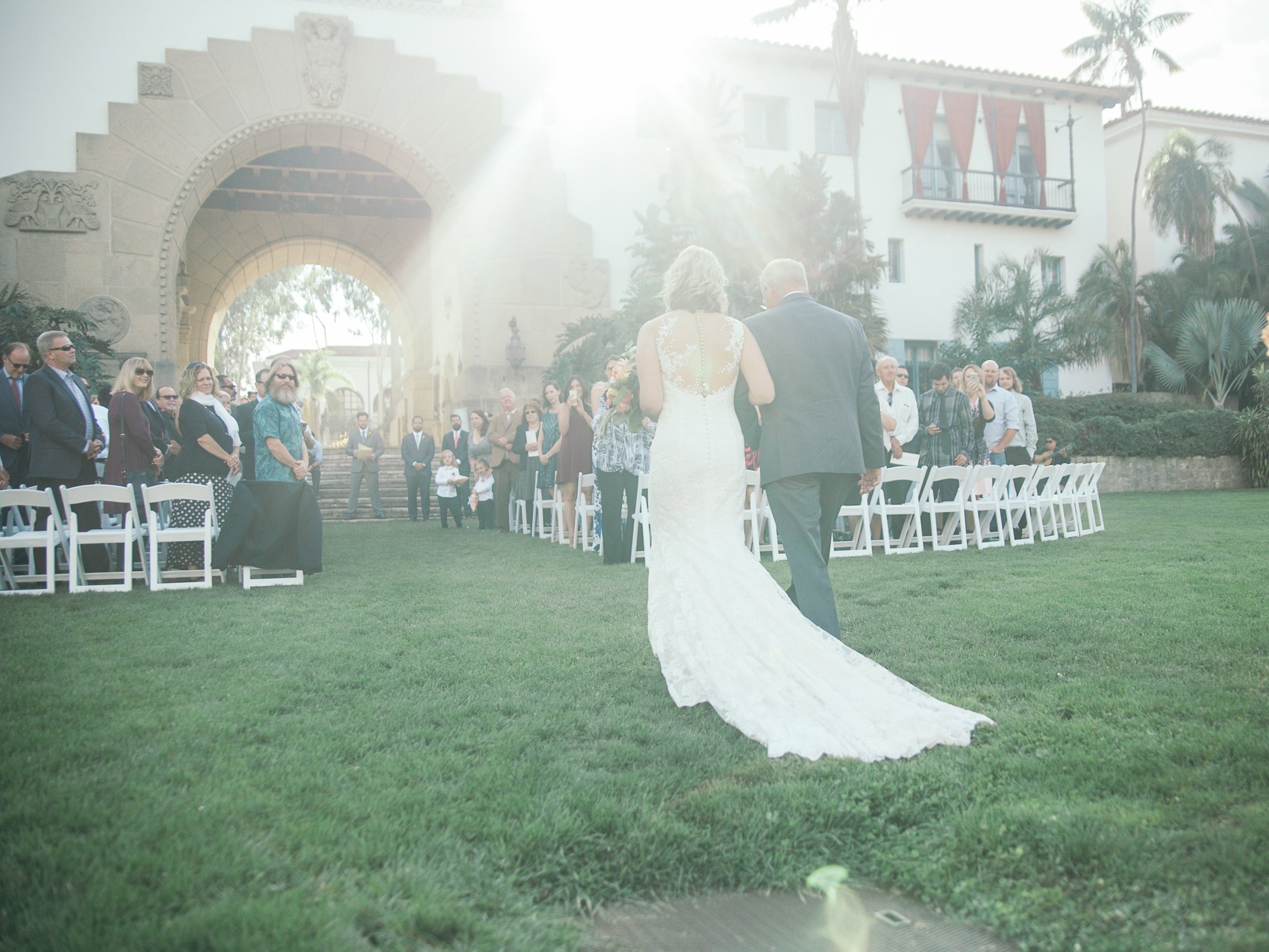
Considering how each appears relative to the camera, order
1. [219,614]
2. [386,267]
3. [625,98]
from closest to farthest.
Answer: [219,614] < [625,98] < [386,267]

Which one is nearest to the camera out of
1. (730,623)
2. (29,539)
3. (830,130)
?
(730,623)

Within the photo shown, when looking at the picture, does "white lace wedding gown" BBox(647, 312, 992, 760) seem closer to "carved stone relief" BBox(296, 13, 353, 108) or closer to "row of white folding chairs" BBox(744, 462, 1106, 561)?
"row of white folding chairs" BBox(744, 462, 1106, 561)

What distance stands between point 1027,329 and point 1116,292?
5.67m

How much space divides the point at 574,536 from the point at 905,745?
25.5 feet

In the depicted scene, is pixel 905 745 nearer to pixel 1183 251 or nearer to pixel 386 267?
pixel 386 267

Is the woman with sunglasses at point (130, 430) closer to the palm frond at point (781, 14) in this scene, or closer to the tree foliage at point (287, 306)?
the palm frond at point (781, 14)

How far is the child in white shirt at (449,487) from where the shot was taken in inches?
567

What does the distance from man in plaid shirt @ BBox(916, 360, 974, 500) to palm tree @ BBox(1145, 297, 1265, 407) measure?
19.3 metres

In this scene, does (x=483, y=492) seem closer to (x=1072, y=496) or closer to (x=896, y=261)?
(x=1072, y=496)

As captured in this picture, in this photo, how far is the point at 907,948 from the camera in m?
2.04

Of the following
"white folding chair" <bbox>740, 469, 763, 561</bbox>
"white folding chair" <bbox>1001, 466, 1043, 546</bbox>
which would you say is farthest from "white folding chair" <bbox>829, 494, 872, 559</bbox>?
"white folding chair" <bbox>1001, 466, 1043, 546</bbox>

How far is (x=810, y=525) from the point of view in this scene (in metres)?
4.28

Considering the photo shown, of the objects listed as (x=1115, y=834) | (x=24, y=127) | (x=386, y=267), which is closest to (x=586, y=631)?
(x=1115, y=834)

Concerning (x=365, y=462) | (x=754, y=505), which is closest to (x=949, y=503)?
(x=754, y=505)
